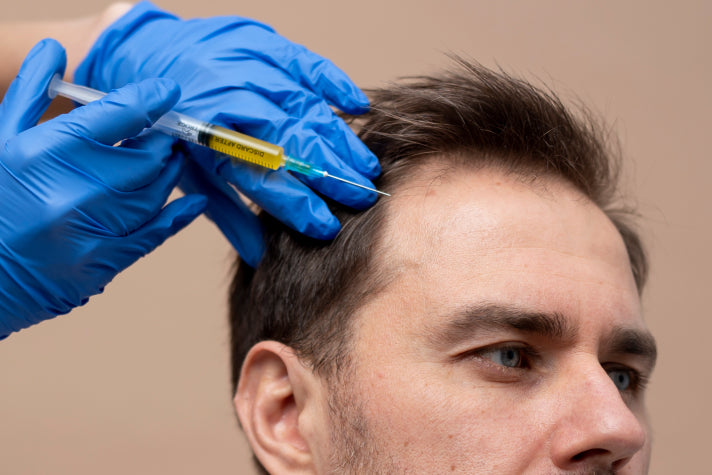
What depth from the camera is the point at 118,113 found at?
144 centimetres

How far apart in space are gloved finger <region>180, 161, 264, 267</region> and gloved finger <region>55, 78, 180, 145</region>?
28cm

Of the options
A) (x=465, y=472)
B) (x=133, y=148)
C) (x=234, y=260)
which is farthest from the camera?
(x=234, y=260)

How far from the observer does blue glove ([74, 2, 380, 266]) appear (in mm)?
1528

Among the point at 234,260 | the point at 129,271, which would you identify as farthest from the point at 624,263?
the point at 129,271

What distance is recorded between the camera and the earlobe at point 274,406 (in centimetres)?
154

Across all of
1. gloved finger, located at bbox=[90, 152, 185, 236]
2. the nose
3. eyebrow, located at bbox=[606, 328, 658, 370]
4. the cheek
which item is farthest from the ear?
eyebrow, located at bbox=[606, 328, 658, 370]

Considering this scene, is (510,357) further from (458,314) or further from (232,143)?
(232,143)

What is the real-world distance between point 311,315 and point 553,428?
0.53 m

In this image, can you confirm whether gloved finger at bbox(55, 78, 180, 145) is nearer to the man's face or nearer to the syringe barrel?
the syringe barrel

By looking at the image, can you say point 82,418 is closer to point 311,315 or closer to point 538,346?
point 311,315

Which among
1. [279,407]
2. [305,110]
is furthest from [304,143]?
[279,407]

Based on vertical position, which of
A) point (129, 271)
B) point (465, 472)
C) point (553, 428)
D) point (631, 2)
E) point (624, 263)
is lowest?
point (129, 271)

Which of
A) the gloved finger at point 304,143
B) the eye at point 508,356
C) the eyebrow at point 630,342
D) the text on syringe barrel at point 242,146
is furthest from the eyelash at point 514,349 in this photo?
the text on syringe barrel at point 242,146

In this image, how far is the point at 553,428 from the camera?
1342 millimetres
